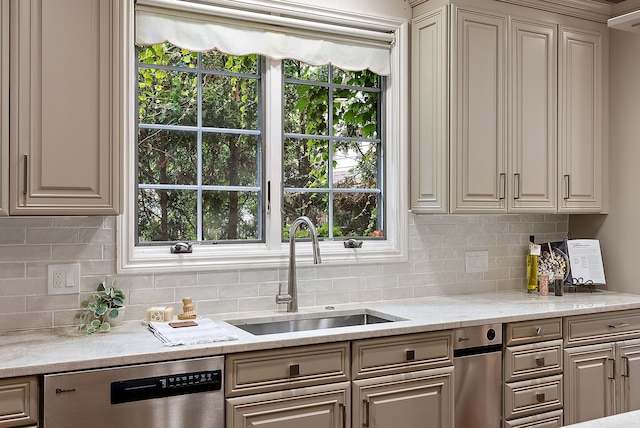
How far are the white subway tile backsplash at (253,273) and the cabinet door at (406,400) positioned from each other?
687 mm

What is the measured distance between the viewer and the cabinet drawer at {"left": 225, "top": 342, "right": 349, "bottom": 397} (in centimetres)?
245

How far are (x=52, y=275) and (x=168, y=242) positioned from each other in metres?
0.55

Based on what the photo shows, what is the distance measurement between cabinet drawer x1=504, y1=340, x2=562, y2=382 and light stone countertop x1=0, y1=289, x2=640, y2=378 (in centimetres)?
15

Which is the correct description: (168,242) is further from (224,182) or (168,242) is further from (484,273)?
(484,273)

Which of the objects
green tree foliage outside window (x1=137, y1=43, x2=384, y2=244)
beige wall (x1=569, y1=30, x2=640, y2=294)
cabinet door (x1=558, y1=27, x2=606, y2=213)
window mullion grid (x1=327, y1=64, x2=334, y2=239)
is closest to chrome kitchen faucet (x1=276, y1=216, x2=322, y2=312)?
green tree foliage outside window (x1=137, y1=43, x2=384, y2=244)

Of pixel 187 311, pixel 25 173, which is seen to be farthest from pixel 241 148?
pixel 25 173

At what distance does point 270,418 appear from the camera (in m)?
2.51

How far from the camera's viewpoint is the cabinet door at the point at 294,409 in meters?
2.45

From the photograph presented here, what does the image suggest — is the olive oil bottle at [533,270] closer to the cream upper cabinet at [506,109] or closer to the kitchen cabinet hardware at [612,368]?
the cream upper cabinet at [506,109]

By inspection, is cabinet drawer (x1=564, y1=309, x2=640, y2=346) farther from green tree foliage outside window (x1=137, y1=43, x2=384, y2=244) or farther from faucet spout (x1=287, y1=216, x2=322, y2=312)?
faucet spout (x1=287, y1=216, x2=322, y2=312)

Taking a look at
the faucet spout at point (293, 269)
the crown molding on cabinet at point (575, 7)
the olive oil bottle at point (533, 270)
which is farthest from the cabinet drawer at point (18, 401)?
the olive oil bottle at point (533, 270)

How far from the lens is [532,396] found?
320cm

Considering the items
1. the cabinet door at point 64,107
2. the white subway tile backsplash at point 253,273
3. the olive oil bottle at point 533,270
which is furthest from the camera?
the olive oil bottle at point 533,270

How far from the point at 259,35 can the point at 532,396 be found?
225 centimetres
